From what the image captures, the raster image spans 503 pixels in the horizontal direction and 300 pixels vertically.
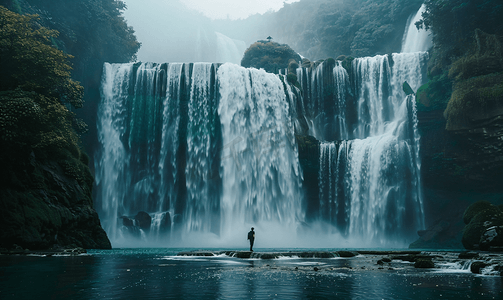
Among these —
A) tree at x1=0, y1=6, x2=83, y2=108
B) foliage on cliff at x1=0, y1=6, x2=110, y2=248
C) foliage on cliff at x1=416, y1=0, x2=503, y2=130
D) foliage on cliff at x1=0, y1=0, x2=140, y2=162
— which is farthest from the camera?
foliage on cliff at x1=0, y1=0, x2=140, y2=162

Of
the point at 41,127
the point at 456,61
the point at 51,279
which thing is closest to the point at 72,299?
the point at 51,279

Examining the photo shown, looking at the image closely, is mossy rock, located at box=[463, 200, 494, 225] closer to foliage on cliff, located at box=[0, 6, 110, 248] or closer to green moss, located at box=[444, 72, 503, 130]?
green moss, located at box=[444, 72, 503, 130]

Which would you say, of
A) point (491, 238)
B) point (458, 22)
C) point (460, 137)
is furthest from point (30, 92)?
point (458, 22)

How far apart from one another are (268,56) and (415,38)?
20.8 meters

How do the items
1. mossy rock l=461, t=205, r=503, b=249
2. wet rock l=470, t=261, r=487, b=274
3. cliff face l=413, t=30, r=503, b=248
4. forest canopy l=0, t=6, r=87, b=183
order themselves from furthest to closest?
cliff face l=413, t=30, r=503, b=248, mossy rock l=461, t=205, r=503, b=249, forest canopy l=0, t=6, r=87, b=183, wet rock l=470, t=261, r=487, b=274

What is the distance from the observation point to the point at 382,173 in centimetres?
3328

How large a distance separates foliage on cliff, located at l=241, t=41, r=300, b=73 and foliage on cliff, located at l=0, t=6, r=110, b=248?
30.3 m

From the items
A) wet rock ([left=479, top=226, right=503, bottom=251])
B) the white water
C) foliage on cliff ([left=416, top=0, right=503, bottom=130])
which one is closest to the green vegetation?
the white water

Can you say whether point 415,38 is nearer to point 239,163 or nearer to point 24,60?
point 239,163

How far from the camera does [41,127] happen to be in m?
20.5

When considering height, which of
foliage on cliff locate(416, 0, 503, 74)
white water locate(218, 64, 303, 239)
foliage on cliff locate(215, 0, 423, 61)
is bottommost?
white water locate(218, 64, 303, 239)

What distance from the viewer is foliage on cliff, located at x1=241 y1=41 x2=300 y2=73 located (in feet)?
168

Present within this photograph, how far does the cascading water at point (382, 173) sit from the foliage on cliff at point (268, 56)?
16167mm

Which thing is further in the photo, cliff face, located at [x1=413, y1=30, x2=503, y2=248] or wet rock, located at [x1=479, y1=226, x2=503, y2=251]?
cliff face, located at [x1=413, y1=30, x2=503, y2=248]
